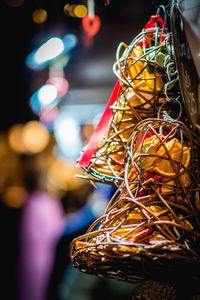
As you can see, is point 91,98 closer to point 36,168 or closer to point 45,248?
point 36,168

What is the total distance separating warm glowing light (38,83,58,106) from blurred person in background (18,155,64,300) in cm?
122

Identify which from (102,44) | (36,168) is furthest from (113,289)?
(36,168)

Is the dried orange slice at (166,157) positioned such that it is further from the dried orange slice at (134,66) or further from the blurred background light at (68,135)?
the blurred background light at (68,135)

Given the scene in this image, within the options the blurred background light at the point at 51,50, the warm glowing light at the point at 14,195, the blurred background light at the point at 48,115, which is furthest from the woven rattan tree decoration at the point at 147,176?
Answer: the blurred background light at the point at 48,115

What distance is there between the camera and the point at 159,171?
960 millimetres

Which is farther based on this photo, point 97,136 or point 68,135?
point 68,135

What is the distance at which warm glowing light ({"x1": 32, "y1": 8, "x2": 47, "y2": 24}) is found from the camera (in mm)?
3293

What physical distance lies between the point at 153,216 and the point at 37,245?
7.50 ft

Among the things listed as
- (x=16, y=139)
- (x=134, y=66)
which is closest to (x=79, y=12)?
(x=134, y=66)

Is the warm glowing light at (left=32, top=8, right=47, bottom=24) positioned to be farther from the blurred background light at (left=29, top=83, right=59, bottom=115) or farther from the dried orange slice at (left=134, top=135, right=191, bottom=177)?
the dried orange slice at (left=134, top=135, right=191, bottom=177)

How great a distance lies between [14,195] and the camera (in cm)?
458

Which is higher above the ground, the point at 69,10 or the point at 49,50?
the point at 69,10

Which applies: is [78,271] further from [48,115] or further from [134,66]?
[48,115]

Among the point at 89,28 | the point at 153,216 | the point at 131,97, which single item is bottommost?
the point at 153,216
